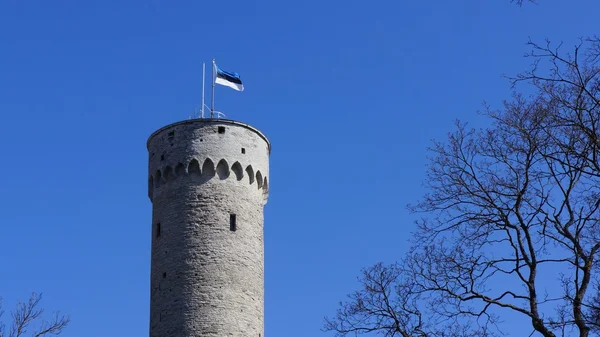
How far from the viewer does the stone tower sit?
33.2 meters

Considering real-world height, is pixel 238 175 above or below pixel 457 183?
above

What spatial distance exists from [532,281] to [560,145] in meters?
2.40

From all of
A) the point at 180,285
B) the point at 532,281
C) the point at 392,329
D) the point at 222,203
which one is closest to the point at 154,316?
the point at 180,285

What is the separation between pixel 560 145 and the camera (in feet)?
55.8

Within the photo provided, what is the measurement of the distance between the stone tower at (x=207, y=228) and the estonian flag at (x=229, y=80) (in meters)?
2.55

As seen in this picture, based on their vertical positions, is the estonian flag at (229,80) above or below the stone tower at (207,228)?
above

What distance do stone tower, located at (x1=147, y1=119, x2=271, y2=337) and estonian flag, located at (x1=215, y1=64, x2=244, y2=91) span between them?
8.38ft

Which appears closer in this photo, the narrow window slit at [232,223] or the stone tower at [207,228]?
the stone tower at [207,228]

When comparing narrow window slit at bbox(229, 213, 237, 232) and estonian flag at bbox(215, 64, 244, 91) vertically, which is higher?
estonian flag at bbox(215, 64, 244, 91)

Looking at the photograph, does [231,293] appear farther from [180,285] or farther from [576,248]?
[576,248]

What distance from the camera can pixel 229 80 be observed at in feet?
127

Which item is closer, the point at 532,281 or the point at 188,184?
the point at 532,281

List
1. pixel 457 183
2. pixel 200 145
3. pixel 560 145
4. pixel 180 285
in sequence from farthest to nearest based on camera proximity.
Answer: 1. pixel 200 145
2. pixel 180 285
3. pixel 457 183
4. pixel 560 145

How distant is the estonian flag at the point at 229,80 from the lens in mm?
38281
